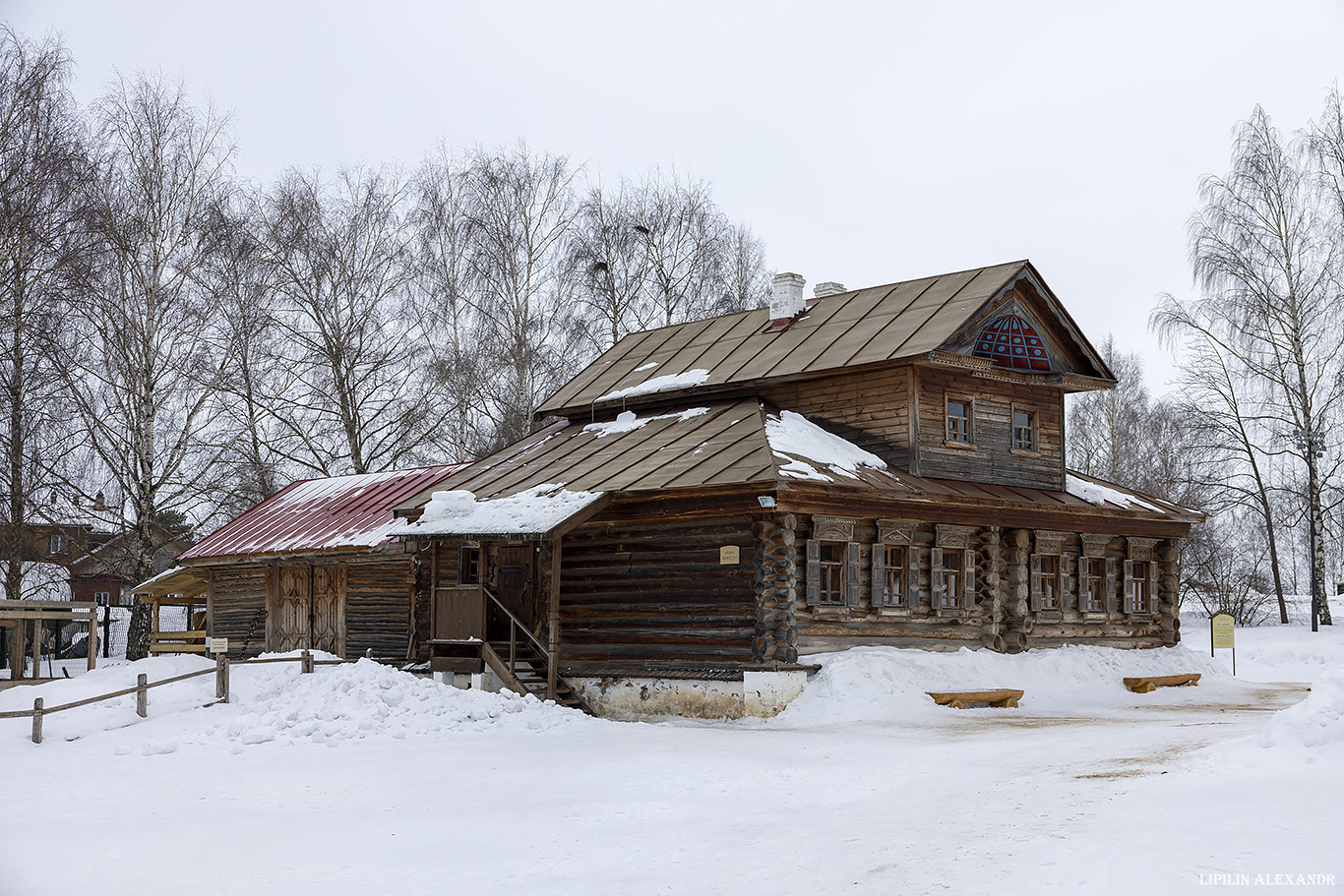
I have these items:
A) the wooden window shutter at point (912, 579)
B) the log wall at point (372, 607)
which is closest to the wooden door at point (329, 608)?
the log wall at point (372, 607)

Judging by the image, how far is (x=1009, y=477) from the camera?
2389cm

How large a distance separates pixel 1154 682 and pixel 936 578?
4604mm

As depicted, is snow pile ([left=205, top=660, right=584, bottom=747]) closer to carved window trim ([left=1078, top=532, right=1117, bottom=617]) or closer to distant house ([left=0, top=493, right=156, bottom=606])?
distant house ([left=0, top=493, right=156, bottom=606])

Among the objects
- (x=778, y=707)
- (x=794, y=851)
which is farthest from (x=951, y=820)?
(x=778, y=707)

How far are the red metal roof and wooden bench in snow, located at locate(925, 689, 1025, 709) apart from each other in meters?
11.0

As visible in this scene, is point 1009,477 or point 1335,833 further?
point 1009,477

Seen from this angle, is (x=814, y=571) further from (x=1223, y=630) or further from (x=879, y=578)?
(x=1223, y=630)

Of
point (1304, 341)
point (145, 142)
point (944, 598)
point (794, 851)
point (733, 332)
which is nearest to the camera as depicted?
point (794, 851)

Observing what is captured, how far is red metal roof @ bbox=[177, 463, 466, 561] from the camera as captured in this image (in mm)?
Result: 26234

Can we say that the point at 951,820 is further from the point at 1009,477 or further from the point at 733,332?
the point at 733,332

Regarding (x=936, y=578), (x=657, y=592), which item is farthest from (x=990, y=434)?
(x=657, y=592)

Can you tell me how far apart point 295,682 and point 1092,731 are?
11.4 metres

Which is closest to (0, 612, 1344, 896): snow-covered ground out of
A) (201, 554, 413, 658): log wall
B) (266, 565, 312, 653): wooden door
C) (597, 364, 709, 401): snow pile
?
(201, 554, 413, 658): log wall

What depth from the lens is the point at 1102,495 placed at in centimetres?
2531
